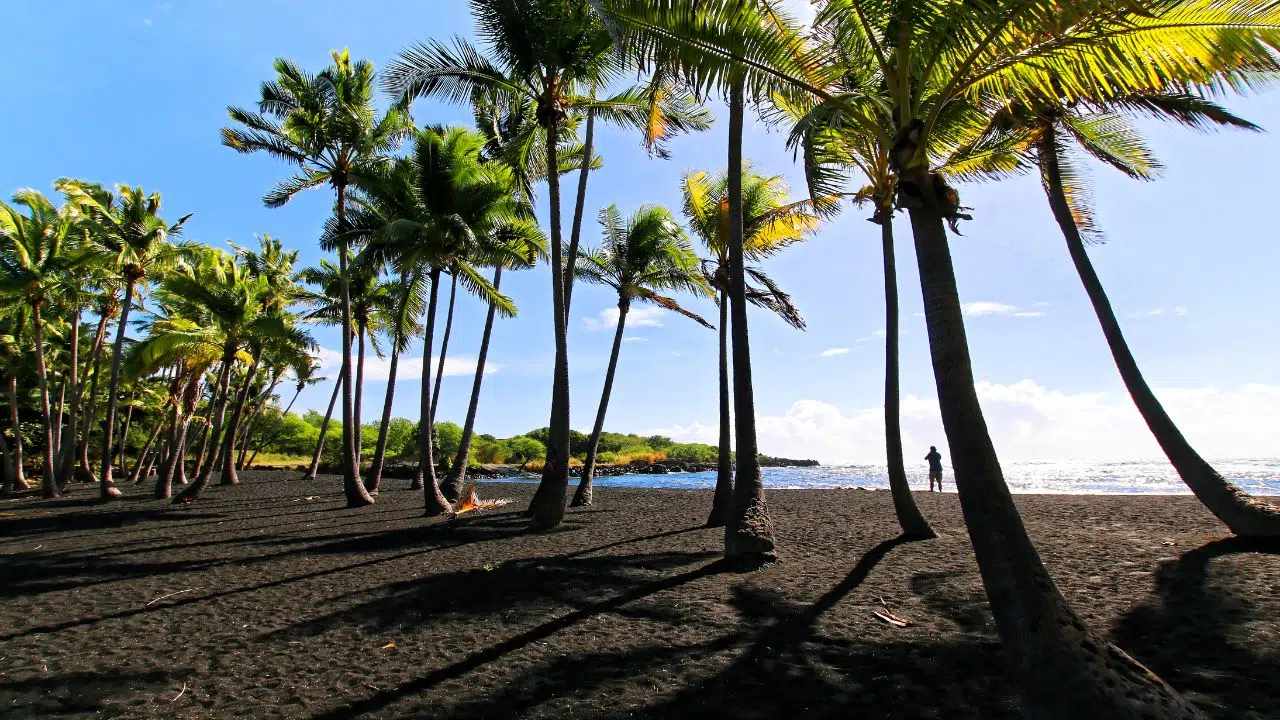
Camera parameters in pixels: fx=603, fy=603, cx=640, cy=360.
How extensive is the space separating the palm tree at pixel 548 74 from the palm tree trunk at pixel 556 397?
2cm

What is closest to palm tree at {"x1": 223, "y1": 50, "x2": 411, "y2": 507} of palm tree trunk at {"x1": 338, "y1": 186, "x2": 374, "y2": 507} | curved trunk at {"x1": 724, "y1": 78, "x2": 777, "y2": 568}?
palm tree trunk at {"x1": 338, "y1": 186, "x2": 374, "y2": 507}

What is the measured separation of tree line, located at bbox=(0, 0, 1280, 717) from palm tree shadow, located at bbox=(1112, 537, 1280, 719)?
1.25m

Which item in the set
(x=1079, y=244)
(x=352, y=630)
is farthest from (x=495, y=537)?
(x=1079, y=244)

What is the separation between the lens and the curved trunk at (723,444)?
11438mm

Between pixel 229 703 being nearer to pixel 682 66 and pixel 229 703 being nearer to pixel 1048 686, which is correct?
pixel 1048 686

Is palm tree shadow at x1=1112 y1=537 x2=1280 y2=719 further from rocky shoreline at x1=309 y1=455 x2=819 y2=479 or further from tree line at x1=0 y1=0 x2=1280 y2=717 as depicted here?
rocky shoreline at x1=309 y1=455 x2=819 y2=479

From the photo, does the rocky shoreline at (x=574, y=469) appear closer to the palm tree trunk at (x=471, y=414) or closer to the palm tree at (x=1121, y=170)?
the palm tree trunk at (x=471, y=414)

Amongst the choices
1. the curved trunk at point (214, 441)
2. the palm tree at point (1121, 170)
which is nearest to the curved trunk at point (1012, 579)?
the palm tree at point (1121, 170)

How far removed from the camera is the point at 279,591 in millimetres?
7570

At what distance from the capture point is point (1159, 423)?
8336 mm

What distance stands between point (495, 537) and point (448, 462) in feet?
110

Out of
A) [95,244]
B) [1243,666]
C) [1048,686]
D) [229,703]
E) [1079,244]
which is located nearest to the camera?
[1048,686]

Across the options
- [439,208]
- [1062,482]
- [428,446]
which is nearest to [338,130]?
[439,208]

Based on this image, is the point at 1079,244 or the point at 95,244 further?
the point at 95,244
